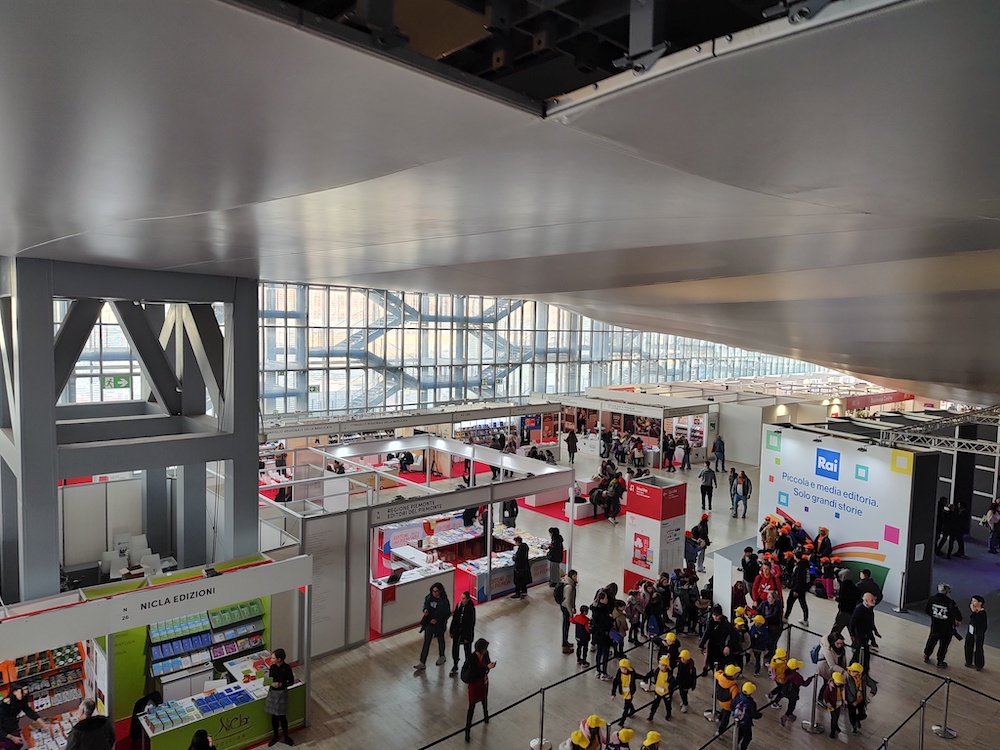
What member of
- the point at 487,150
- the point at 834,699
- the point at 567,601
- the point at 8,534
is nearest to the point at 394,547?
the point at 567,601

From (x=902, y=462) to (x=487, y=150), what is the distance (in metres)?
11.2

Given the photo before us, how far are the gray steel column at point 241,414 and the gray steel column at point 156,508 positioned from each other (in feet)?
11.3

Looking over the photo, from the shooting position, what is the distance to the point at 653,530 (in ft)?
37.4

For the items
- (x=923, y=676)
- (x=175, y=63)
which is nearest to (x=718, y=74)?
(x=175, y=63)

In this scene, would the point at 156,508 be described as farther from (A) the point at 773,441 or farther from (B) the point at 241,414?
(A) the point at 773,441

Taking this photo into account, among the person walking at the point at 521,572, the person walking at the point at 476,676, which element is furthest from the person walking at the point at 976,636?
the person walking at the point at 476,676

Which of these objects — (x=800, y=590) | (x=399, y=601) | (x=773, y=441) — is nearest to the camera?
(x=399, y=601)

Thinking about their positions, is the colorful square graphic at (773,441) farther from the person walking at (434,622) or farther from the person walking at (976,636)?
the person walking at (434,622)

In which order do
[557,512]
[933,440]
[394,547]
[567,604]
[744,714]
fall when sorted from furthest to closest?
[557,512], [933,440], [394,547], [567,604], [744,714]

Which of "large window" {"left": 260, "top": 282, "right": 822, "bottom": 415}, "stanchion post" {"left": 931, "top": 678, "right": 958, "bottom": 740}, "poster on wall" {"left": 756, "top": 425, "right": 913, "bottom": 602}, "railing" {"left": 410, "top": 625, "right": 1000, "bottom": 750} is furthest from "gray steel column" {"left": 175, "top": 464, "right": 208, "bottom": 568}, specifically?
"large window" {"left": 260, "top": 282, "right": 822, "bottom": 415}

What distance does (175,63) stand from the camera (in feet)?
5.39

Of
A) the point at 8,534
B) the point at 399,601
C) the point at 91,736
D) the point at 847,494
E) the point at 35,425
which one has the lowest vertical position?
the point at 399,601

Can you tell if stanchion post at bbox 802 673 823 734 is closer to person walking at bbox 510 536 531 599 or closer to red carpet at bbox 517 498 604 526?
person walking at bbox 510 536 531 599

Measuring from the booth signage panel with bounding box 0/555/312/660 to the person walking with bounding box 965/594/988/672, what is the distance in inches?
324
